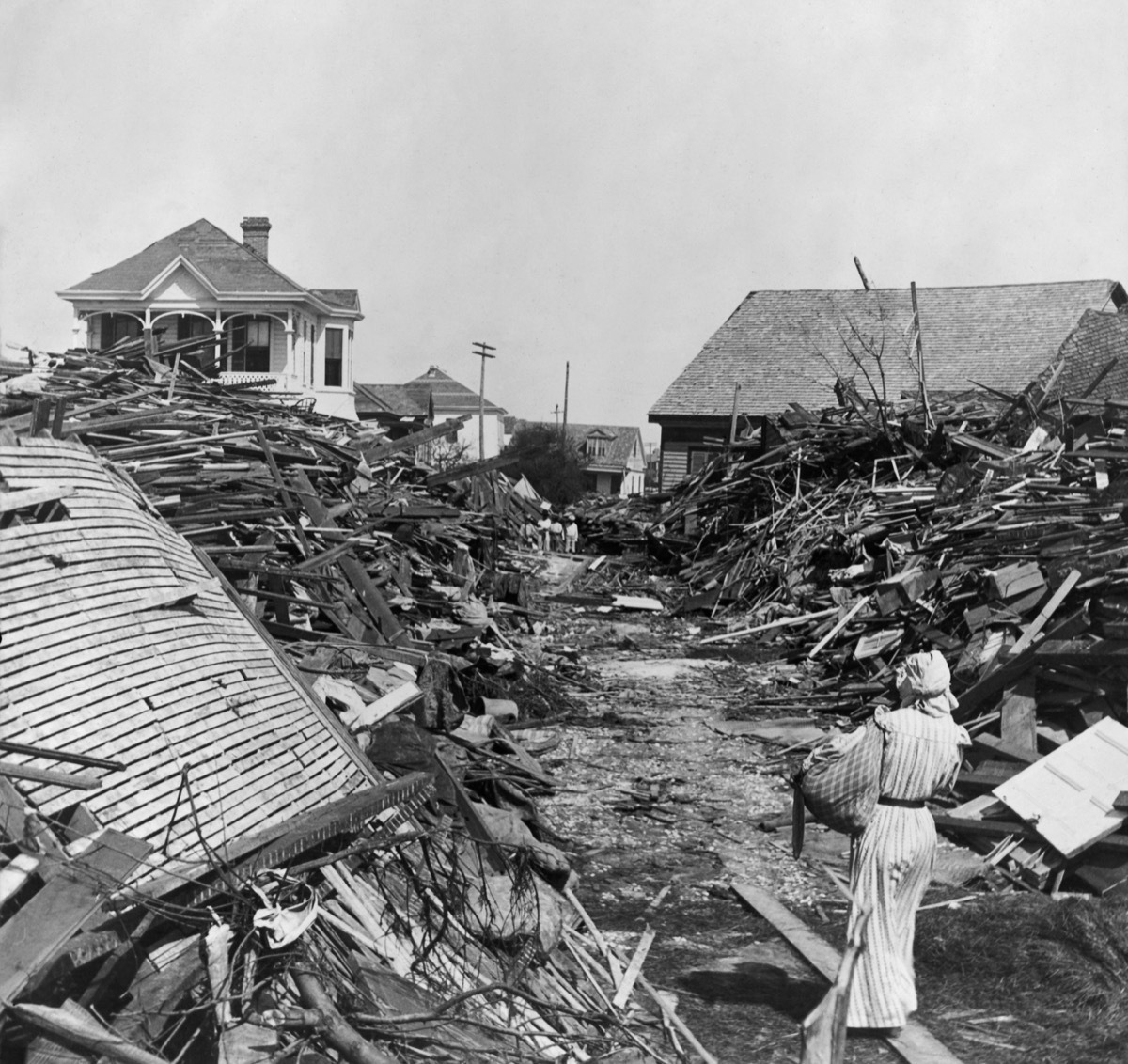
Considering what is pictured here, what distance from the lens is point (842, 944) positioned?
21.2 feet

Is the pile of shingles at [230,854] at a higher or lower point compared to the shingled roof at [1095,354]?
lower

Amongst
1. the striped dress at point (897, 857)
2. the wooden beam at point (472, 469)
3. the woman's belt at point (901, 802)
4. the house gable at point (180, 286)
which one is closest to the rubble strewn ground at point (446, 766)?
the striped dress at point (897, 857)

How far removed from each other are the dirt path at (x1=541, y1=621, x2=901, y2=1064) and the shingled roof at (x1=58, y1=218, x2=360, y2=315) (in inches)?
904

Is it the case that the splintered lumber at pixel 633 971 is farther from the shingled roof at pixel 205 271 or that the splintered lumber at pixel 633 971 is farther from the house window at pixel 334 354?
the house window at pixel 334 354

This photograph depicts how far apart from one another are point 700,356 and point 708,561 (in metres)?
13.4

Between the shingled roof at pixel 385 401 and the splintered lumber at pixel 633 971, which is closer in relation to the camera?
the splintered lumber at pixel 633 971

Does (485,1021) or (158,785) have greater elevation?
(158,785)

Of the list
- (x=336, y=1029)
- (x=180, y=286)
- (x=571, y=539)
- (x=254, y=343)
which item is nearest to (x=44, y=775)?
(x=336, y=1029)

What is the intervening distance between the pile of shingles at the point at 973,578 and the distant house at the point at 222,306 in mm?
13250

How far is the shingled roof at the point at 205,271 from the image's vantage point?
→ 107 feet

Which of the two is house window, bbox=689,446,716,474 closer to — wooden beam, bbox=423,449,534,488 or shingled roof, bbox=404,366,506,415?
wooden beam, bbox=423,449,534,488

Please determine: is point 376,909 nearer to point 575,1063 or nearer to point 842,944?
point 575,1063

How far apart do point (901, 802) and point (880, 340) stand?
29598 millimetres

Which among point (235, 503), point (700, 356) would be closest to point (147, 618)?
point (235, 503)
